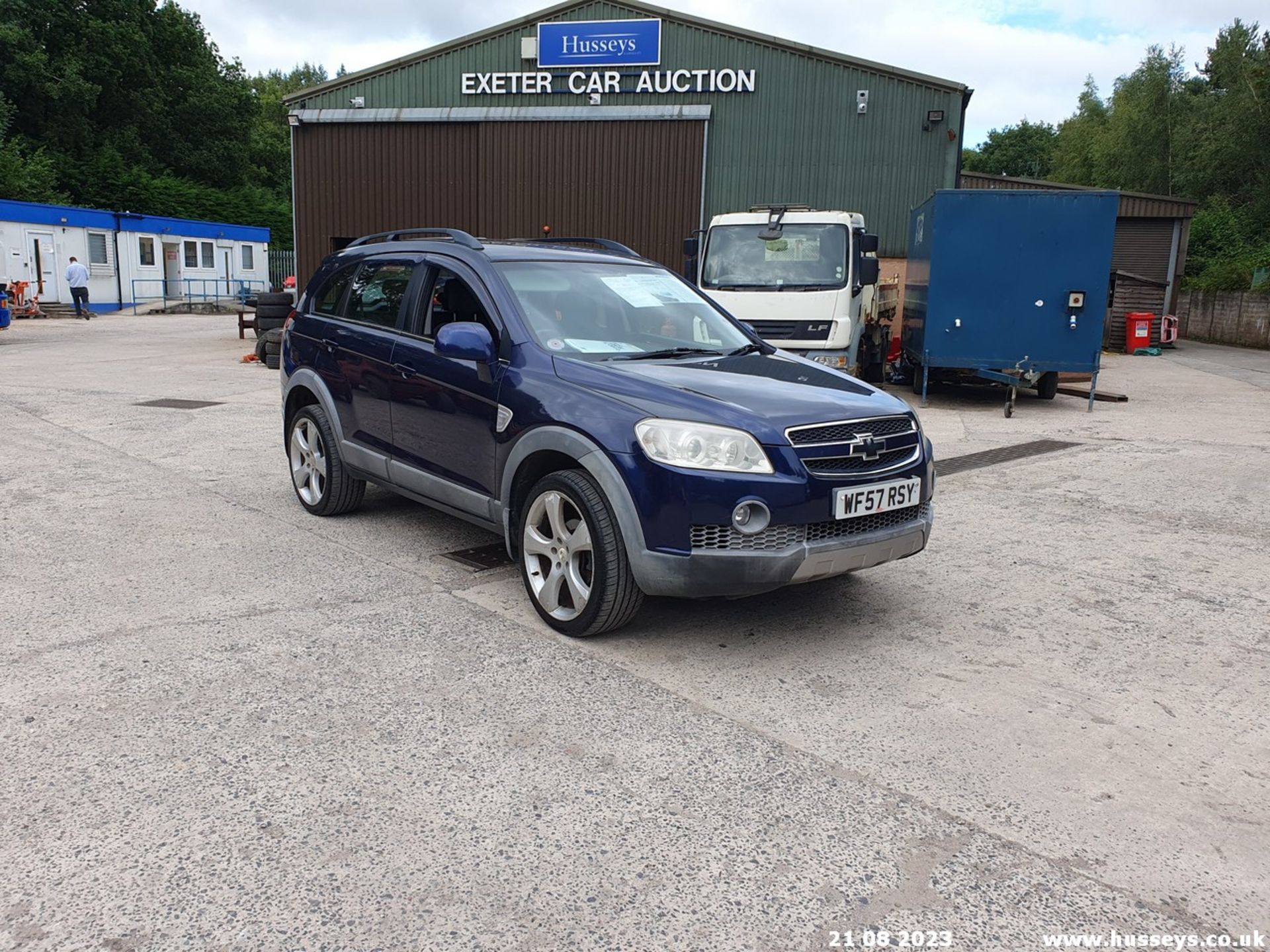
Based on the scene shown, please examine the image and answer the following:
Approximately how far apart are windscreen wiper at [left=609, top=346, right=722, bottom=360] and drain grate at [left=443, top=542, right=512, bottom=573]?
1375 mm

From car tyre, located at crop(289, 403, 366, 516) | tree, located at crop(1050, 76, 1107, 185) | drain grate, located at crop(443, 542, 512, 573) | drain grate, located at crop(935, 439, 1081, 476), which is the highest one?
tree, located at crop(1050, 76, 1107, 185)

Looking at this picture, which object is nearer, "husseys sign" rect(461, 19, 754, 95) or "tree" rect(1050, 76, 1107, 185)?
"husseys sign" rect(461, 19, 754, 95)

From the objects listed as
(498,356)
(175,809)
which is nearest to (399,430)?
(498,356)

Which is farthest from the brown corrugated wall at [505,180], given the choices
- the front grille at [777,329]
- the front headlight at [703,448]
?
the front headlight at [703,448]

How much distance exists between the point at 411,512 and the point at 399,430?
1270 mm

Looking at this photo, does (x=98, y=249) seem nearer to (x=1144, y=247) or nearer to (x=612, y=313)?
(x=1144, y=247)

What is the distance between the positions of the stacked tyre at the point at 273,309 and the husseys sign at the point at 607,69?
6.46 metres

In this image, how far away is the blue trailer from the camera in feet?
40.0

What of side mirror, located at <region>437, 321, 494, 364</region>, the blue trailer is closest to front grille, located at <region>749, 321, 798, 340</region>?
the blue trailer

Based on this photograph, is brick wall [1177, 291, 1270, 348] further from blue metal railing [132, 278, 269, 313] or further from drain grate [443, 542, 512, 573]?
blue metal railing [132, 278, 269, 313]

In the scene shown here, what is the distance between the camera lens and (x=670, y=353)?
5.02 m

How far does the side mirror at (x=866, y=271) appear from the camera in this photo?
12789 mm

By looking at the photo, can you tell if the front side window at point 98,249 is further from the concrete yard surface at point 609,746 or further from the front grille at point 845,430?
the front grille at point 845,430

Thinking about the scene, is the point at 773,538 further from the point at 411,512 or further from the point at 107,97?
the point at 107,97
